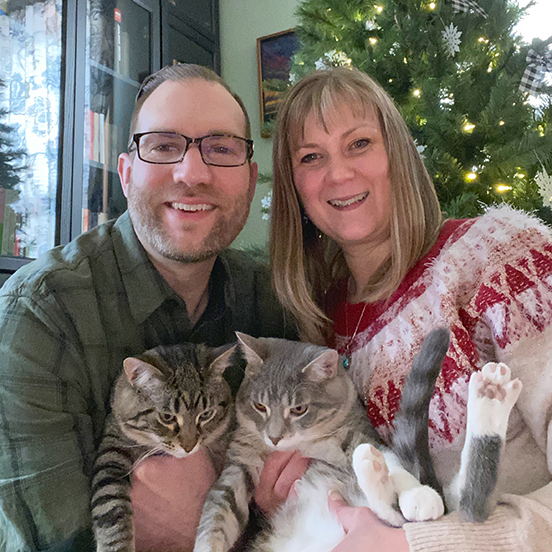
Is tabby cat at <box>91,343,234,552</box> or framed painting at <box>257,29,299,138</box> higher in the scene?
framed painting at <box>257,29,299,138</box>

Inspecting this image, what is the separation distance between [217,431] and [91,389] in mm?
354

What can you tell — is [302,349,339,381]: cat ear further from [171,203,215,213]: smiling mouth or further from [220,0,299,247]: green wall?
[220,0,299,247]: green wall

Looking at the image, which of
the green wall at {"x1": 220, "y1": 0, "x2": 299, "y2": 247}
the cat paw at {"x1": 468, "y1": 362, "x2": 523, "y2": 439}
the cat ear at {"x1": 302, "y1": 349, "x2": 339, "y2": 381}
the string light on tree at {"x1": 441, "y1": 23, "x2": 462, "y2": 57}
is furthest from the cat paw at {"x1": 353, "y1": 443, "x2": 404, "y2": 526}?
the green wall at {"x1": 220, "y1": 0, "x2": 299, "y2": 247}

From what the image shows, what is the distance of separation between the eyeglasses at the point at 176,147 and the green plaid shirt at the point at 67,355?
22 cm

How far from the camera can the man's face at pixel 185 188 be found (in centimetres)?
132

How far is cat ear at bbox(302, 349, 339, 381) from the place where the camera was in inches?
47.3

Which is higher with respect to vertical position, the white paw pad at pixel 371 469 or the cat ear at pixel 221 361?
the cat ear at pixel 221 361

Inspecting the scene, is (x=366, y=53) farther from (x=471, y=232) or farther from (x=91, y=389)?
(x=91, y=389)

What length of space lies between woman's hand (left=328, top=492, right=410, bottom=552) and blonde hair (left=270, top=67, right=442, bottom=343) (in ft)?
1.80

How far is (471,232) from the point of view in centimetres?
115

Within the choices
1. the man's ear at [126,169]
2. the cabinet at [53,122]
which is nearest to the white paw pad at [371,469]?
the man's ear at [126,169]

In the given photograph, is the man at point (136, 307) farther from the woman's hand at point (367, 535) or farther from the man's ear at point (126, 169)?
the woman's hand at point (367, 535)

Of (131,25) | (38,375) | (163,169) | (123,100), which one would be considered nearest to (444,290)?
(163,169)

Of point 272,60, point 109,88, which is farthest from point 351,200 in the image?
point 272,60
